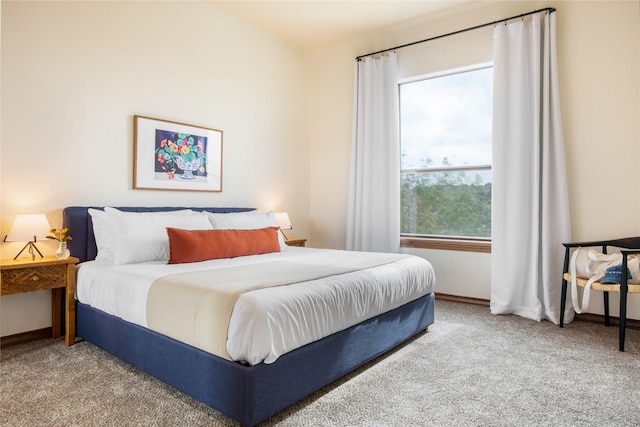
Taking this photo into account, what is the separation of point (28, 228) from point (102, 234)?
480 mm

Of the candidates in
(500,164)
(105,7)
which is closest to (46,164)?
(105,7)

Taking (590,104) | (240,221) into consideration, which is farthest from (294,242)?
(590,104)

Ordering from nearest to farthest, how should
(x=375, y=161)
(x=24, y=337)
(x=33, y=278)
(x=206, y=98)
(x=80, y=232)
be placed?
(x=33, y=278) < (x=24, y=337) < (x=80, y=232) < (x=206, y=98) < (x=375, y=161)

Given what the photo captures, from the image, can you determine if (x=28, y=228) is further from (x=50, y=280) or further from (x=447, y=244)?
(x=447, y=244)

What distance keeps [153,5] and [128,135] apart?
119 centimetres

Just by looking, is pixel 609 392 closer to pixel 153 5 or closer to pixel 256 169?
pixel 256 169

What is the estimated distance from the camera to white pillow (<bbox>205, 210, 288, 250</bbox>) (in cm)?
351

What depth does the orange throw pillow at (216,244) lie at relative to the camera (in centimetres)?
284

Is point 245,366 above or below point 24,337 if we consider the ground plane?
above

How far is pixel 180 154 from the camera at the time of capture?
3.76 m

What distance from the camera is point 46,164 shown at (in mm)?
2930

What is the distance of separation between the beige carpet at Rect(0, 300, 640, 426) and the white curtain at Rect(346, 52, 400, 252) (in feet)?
5.69

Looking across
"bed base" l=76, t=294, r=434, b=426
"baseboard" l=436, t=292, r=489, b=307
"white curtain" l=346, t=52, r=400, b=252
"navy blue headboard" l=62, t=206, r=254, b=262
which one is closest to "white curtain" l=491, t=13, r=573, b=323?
"baseboard" l=436, t=292, r=489, b=307

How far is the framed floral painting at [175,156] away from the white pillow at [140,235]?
1.82ft
